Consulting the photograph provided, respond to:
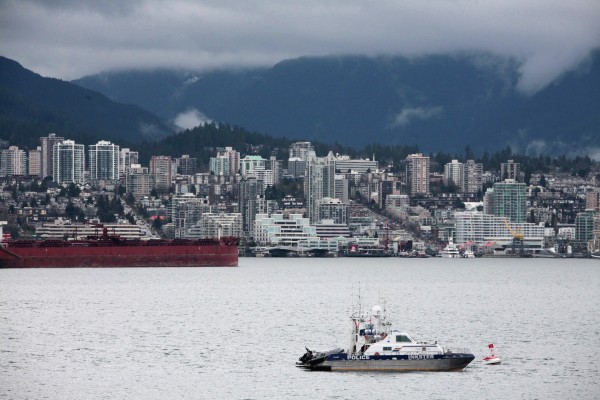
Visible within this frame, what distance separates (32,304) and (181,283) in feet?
103

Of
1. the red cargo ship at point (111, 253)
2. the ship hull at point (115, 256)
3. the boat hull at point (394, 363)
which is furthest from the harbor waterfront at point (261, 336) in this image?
the red cargo ship at point (111, 253)

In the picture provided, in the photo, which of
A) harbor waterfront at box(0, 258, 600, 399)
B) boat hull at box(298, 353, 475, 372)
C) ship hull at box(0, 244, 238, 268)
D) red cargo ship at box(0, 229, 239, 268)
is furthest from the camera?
red cargo ship at box(0, 229, 239, 268)

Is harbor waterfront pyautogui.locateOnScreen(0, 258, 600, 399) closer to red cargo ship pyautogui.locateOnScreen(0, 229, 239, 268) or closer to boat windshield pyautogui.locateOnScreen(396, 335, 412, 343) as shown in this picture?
boat windshield pyautogui.locateOnScreen(396, 335, 412, 343)

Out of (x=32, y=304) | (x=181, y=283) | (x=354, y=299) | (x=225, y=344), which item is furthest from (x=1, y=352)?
(x=181, y=283)

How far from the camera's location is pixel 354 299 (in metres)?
100

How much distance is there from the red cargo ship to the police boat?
92.7 metres

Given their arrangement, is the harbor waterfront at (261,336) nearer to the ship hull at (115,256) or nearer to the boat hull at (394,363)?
the boat hull at (394,363)

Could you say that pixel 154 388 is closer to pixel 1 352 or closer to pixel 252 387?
pixel 252 387

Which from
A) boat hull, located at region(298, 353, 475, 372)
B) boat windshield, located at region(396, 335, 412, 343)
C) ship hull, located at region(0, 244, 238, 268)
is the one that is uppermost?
ship hull, located at region(0, 244, 238, 268)

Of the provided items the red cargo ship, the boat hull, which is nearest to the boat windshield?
the boat hull

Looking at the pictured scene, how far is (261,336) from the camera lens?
72875 millimetres

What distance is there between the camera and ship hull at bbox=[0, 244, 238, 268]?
488 feet

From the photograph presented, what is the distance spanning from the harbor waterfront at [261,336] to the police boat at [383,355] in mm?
445

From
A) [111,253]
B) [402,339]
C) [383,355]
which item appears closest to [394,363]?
[383,355]
